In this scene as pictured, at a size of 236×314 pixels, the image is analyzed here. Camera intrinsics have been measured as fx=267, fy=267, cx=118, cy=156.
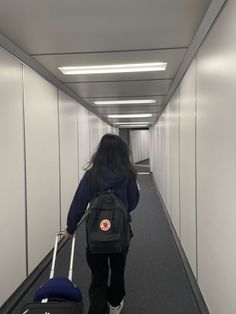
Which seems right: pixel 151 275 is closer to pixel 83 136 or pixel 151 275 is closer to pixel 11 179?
pixel 11 179

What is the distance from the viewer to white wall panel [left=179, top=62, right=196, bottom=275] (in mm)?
2580

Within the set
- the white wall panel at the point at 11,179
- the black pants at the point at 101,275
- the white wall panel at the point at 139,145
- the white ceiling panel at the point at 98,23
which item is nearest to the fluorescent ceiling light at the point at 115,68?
the white ceiling panel at the point at 98,23

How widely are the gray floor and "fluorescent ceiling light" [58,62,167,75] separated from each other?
2279mm

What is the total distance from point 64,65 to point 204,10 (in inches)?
62.3

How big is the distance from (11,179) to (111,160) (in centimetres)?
102

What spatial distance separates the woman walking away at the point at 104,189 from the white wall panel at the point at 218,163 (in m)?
0.58

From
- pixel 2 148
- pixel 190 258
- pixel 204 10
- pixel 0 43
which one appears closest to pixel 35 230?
pixel 2 148

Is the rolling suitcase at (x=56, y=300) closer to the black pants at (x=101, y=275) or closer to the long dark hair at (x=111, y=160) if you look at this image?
the black pants at (x=101, y=275)

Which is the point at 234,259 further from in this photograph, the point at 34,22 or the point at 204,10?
the point at 34,22

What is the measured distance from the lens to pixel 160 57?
2.71 m

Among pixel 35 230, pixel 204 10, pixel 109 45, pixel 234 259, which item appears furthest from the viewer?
pixel 35 230

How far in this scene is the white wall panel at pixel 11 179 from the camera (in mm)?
2193

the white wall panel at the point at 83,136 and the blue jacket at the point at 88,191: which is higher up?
the white wall panel at the point at 83,136

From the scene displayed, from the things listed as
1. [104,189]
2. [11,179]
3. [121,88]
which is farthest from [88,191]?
[121,88]
